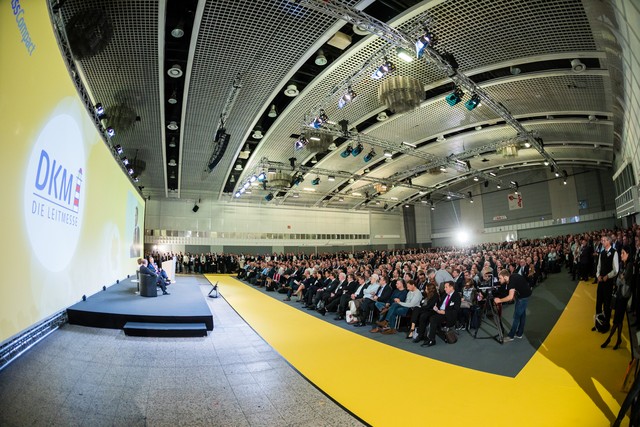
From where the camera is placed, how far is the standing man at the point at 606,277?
5.08 metres

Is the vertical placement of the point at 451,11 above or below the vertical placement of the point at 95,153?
above

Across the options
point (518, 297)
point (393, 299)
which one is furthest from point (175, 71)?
point (518, 297)

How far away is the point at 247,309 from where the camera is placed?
8.36 m

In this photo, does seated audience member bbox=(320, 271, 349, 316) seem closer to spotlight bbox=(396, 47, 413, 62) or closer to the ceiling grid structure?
the ceiling grid structure

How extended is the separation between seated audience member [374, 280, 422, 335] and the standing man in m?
3.17

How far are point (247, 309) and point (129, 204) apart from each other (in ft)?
22.9

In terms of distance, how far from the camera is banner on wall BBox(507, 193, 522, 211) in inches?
977

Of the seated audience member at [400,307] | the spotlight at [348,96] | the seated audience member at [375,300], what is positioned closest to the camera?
the seated audience member at [400,307]

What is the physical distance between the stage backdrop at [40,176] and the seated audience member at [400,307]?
5831 mm

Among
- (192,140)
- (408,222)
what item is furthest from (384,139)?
(408,222)

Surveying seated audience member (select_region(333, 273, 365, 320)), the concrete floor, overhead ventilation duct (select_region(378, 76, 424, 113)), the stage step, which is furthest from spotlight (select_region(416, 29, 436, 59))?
the stage step

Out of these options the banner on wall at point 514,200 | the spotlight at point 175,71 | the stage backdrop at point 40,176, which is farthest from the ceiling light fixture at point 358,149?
the banner on wall at point 514,200

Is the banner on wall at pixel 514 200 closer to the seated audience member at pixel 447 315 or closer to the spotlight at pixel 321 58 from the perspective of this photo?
the spotlight at pixel 321 58

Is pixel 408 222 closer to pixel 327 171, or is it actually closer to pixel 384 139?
pixel 327 171
